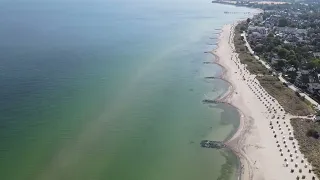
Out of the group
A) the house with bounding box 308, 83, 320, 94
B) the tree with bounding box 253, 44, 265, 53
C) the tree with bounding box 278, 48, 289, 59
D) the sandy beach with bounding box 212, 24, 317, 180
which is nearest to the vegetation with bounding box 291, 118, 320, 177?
the sandy beach with bounding box 212, 24, 317, 180

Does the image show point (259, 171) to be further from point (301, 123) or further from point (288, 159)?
point (301, 123)

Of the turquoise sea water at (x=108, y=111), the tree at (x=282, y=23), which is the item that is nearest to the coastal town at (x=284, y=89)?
the turquoise sea water at (x=108, y=111)

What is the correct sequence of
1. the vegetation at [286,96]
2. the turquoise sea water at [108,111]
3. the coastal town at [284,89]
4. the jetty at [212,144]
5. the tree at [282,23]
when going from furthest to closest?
the tree at [282,23]
the vegetation at [286,96]
the jetty at [212,144]
the coastal town at [284,89]
the turquoise sea water at [108,111]

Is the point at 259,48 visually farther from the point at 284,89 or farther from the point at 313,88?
the point at 313,88

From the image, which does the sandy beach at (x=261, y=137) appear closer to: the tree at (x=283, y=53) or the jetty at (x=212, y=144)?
the jetty at (x=212, y=144)

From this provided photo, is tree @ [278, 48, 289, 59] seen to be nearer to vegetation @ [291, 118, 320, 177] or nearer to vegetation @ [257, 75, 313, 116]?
vegetation @ [257, 75, 313, 116]
